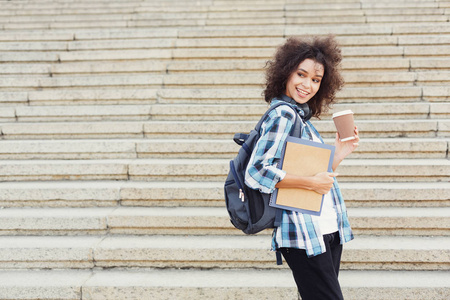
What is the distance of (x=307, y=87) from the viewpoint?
172cm

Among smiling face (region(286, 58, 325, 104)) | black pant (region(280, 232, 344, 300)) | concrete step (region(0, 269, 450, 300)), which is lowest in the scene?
concrete step (region(0, 269, 450, 300))

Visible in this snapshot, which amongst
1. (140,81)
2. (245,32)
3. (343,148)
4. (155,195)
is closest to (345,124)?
(343,148)

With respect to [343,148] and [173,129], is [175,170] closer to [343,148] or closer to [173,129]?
[173,129]

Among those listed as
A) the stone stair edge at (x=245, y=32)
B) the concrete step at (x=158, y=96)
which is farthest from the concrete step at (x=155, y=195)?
the stone stair edge at (x=245, y=32)

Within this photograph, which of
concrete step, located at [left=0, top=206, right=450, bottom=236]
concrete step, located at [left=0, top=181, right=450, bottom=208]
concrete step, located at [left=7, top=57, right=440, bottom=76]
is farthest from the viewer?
concrete step, located at [left=7, top=57, right=440, bottom=76]

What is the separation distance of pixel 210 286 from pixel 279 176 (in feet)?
4.91

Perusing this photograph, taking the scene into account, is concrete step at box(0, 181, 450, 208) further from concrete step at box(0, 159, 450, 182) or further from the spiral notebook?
the spiral notebook

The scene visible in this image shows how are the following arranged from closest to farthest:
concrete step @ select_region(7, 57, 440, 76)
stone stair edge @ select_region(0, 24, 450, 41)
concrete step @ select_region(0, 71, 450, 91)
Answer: concrete step @ select_region(0, 71, 450, 91)
concrete step @ select_region(7, 57, 440, 76)
stone stair edge @ select_region(0, 24, 450, 41)

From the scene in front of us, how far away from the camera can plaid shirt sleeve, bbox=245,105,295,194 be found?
1.58 meters

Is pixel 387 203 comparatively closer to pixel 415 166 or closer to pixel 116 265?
pixel 415 166

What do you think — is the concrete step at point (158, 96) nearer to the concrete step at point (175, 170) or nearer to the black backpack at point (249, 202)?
the concrete step at point (175, 170)

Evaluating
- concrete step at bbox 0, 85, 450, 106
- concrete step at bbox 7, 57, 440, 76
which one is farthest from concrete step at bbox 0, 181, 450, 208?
concrete step at bbox 7, 57, 440, 76

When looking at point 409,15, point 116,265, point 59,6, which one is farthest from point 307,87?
point 59,6

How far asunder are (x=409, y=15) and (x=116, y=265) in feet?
19.4
